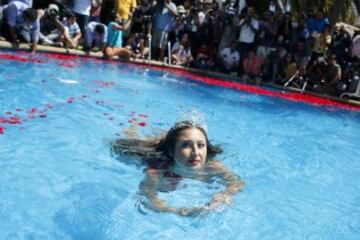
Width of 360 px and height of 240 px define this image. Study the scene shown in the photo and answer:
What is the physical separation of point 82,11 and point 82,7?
0.13 m

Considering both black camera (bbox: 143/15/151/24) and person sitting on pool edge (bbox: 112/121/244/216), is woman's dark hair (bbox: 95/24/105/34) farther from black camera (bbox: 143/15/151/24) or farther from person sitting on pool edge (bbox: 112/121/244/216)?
person sitting on pool edge (bbox: 112/121/244/216)

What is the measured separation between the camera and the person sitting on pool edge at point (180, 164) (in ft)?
17.5

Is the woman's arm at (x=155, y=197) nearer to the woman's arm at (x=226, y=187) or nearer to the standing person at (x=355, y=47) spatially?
the woman's arm at (x=226, y=187)

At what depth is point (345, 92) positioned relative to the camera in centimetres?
1570

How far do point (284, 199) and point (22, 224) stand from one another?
3.36 meters

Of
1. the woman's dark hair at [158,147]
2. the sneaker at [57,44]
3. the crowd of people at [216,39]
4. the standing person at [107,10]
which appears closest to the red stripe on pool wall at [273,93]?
the crowd of people at [216,39]

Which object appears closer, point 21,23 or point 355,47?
point 21,23

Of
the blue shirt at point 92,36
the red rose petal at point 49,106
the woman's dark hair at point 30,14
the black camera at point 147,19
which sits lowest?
the red rose petal at point 49,106

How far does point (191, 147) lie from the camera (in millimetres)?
5285

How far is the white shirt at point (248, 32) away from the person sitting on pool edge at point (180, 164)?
9.86m

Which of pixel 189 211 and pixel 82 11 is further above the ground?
pixel 82 11

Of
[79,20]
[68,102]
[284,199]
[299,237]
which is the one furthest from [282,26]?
[299,237]

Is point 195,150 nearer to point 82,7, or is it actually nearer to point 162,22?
point 82,7

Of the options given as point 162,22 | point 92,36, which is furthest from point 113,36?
point 162,22
